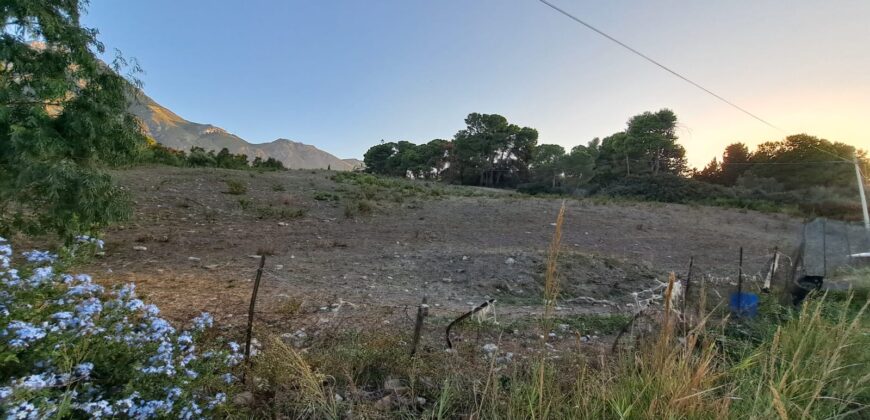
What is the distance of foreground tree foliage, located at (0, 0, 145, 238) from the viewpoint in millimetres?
3725

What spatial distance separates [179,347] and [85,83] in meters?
4.00

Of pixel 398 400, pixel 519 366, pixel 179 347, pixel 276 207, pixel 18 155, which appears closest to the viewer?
pixel 179 347

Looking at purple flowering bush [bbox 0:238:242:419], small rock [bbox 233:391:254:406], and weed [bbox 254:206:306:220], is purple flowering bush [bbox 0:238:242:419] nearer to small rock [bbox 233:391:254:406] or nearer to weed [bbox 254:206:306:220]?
small rock [bbox 233:391:254:406]

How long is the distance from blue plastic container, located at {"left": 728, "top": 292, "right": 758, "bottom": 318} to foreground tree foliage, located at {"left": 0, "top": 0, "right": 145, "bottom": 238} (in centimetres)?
636

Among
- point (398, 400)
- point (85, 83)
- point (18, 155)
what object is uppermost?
point (85, 83)

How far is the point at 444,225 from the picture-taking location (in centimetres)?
1052

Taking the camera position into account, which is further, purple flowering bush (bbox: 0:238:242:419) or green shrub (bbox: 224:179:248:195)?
green shrub (bbox: 224:179:248:195)

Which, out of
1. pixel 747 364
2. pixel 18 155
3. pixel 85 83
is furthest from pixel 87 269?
pixel 747 364

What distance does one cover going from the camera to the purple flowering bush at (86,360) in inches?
47.9

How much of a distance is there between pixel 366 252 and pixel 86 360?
18.3 ft

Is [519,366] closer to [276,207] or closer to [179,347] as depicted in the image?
[179,347]

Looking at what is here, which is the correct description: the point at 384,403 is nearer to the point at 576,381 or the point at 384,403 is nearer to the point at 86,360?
the point at 576,381

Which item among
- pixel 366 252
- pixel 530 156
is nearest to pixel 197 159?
pixel 366 252

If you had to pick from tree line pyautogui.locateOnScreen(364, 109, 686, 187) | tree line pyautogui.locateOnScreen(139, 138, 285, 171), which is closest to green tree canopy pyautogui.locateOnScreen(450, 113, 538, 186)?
tree line pyautogui.locateOnScreen(364, 109, 686, 187)
